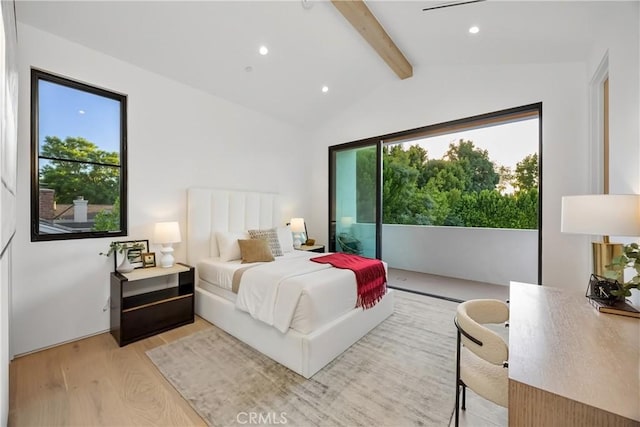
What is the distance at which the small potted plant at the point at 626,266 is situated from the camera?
4.05ft

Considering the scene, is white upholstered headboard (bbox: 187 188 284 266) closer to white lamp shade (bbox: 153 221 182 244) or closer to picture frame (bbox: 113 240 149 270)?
white lamp shade (bbox: 153 221 182 244)

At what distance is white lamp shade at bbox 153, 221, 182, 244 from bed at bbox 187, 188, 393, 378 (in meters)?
0.39

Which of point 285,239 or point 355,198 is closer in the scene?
point 285,239

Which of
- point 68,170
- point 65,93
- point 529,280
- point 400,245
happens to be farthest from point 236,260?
point 529,280

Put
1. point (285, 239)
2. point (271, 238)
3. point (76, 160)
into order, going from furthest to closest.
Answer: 1. point (285, 239)
2. point (271, 238)
3. point (76, 160)

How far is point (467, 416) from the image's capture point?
1.66 meters

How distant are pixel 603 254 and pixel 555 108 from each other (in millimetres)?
2088

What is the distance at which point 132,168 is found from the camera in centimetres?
290

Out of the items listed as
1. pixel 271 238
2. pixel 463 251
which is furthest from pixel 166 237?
pixel 463 251

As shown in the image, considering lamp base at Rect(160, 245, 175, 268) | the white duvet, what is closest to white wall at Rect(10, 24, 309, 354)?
lamp base at Rect(160, 245, 175, 268)

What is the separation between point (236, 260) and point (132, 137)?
180 cm

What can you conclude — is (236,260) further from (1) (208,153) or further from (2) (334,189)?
(2) (334,189)

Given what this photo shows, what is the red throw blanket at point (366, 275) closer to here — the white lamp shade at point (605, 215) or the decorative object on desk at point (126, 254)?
the white lamp shade at point (605, 215)

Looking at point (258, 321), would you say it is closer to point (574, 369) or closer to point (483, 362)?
point (483, 362)
